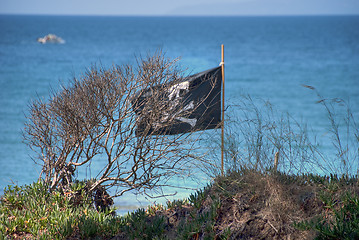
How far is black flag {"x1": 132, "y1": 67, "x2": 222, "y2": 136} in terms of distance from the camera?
23.9 ft

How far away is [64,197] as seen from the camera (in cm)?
734

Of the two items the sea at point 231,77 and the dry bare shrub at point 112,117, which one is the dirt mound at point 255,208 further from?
the sea at point 231,77

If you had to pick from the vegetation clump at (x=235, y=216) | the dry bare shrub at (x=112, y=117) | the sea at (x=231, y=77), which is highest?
the sea at (x=231, y=77)

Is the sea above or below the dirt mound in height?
above

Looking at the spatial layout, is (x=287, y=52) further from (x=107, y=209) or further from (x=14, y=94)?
(x=107, y=209)

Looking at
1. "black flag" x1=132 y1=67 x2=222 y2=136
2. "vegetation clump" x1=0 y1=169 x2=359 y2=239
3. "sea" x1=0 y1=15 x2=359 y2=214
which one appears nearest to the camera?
"vegetation clump" x1=0 y1=169 x2=359 y2=239

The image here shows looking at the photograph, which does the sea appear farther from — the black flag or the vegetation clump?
the vegetation clump

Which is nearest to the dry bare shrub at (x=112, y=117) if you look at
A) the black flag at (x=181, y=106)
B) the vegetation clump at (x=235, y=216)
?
the black flag at (x=181, y=106)

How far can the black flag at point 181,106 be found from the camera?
7.28 m

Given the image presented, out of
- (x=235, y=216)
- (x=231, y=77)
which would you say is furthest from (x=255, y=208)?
(x=231, y=77)

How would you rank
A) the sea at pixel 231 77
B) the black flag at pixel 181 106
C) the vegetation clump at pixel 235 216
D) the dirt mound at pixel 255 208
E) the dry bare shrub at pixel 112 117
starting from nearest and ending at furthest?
the vegetation clump at pixel 235 216 → the dirt mound at pixel 255 208 → the dry bare shrub at pixel 112 117 → the black flag at pixel 181 106 → the sea at pixel 231 77

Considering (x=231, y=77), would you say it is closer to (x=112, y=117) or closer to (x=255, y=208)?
(x=112, y=117)

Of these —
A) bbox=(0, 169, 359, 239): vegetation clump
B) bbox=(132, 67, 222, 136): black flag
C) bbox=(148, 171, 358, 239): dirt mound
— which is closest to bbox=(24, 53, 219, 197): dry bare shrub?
bbox=(132, 67, 222, 136): black flag

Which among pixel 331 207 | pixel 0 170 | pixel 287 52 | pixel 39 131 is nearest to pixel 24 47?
pixel 287 52
